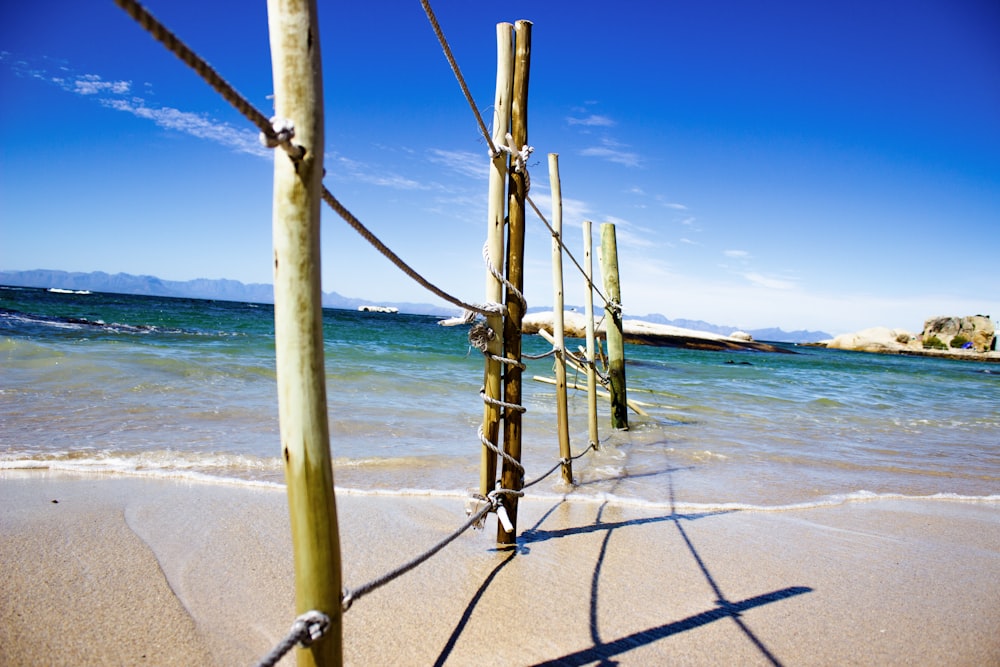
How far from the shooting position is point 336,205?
159 cm

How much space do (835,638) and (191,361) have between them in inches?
472

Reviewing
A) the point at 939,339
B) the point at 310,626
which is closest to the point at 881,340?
the point at 939,339

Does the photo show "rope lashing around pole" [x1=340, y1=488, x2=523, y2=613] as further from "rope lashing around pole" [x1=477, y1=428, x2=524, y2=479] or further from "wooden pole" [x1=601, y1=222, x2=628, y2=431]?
"wooden pole" [x1=601, y1=222, x2=628, y2=431]

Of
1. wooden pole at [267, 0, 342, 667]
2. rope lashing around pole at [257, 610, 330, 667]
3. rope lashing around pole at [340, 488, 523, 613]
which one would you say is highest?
wooden pole at [267, 0, 342, 667]

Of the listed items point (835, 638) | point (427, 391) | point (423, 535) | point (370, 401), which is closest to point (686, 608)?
point (835, 638)

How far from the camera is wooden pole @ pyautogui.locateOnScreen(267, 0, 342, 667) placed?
4.09 ft

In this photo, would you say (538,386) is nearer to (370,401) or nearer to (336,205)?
(370,401)

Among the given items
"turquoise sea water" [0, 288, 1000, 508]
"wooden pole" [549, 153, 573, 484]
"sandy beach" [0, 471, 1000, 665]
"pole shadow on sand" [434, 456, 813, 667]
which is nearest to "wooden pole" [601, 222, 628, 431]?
"turquoise sea water" [0, 288, 1000, 508]

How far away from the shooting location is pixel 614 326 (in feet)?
27.0

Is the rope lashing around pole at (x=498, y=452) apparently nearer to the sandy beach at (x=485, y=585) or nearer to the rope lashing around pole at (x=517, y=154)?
the sandy beach at (x=485, y=585)

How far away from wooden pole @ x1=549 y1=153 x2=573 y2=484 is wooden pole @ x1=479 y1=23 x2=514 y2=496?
6.05 feet

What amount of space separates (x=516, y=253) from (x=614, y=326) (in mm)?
5300

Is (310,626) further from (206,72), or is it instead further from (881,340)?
(881,340)

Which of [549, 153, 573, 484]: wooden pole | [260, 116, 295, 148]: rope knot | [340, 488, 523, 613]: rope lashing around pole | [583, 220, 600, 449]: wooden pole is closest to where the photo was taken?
[260, 116, 295, 148]: rope knot
